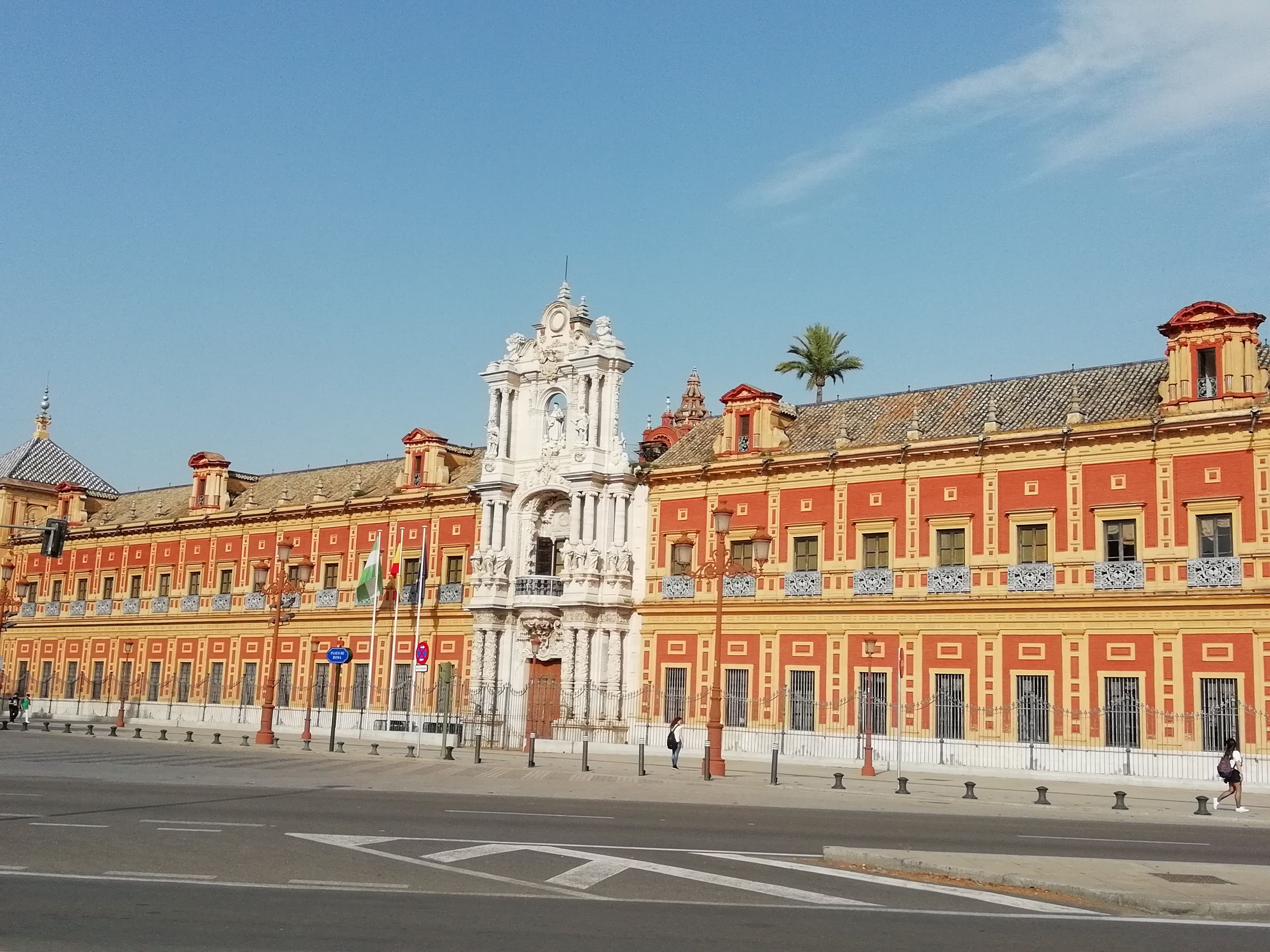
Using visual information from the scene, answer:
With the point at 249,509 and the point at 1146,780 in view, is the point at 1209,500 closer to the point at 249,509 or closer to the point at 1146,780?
the point at 1146,780

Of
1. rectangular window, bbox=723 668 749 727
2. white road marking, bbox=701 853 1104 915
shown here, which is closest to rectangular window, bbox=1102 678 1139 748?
rectangular window, bbox=723 668 749 727

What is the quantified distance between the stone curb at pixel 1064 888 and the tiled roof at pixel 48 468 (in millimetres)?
66808

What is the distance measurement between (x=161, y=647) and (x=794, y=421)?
1408 inches

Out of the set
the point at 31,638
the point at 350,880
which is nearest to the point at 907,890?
the point at 350,880

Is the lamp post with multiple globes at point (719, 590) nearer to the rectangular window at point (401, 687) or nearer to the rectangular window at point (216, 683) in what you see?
the rectangular window at point (401, 687)

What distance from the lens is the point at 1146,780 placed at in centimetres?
3191

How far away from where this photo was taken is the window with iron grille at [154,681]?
204 ft

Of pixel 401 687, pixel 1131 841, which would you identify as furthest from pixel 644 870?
pixel 401 687

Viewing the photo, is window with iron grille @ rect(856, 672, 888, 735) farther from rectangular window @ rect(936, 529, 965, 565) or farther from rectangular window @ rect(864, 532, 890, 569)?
rectangular window @ rect(936, 529, 965, 565)

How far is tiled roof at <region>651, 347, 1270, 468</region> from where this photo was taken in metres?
36.2

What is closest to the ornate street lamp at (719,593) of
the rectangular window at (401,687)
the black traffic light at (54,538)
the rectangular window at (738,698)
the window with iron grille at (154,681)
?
the rectangular window at (738,698)

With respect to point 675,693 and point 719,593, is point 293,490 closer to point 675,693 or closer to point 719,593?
point 675,693

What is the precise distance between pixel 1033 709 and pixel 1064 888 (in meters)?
23.6

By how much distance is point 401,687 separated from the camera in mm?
50875
